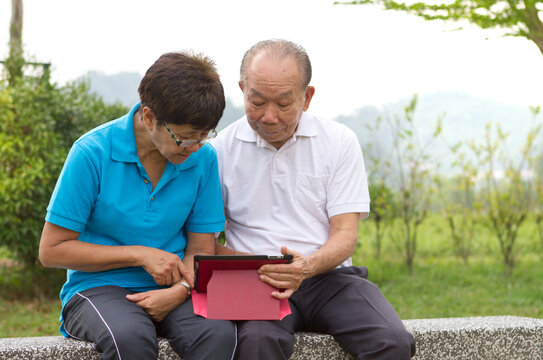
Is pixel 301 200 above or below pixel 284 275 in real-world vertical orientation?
above

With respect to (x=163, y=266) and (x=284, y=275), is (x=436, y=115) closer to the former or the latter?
(x=284, y=275)

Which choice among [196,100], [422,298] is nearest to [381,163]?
[422,298]

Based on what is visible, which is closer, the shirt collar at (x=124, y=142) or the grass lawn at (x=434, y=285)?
the shirt collar at (x=124, y=142)

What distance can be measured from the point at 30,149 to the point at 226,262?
4.06 metres

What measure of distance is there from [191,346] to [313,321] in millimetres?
698

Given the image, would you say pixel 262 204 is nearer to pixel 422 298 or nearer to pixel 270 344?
pixel 270 344

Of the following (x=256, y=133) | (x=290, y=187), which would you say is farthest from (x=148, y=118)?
(x=290, y=187)

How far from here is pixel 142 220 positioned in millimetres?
2553

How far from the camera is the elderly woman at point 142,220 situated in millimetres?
2359

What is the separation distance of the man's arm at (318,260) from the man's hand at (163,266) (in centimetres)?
34

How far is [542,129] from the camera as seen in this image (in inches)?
295

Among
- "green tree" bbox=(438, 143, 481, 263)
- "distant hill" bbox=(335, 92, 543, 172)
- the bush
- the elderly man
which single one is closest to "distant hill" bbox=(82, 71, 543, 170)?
"distant hill" bbox=(335, 92, 543, 172)

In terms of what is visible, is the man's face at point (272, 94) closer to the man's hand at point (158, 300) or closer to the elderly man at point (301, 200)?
the elderly man at point (301, 200)

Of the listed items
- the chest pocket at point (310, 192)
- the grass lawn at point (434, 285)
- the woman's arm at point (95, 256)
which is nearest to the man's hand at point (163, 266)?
the woman's arm at point (95, 256)
